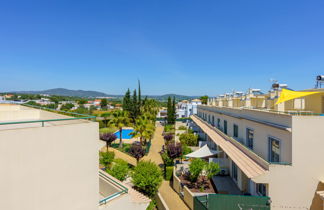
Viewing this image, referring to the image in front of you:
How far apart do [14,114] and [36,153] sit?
211 inches

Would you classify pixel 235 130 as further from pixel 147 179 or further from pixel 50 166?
pixel 50 166

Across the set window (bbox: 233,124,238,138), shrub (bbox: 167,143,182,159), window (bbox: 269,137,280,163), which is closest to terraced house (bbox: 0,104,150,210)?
window (bbox: 269,137,280,163)

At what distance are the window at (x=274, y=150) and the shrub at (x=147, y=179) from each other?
24.4ft

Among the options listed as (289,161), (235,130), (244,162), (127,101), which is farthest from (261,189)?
(127,101)

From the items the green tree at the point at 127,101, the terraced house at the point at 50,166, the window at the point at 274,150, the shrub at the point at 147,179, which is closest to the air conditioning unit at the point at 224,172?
the shrub at the point at 147,179

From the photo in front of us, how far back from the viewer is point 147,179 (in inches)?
494

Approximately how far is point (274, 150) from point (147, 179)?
26.7 feet

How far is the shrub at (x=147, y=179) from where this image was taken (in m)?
12.6

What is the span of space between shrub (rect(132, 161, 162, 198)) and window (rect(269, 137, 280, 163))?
744 cm

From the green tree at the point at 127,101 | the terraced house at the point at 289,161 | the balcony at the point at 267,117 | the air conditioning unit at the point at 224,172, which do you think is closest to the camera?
the terraced house at the point at 289,161

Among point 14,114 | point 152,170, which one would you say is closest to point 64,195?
point 14,114

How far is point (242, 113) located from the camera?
14.7m

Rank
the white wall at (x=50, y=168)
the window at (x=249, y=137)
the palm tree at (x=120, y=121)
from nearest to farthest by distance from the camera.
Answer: the white wall at (x=50, y=168) → the window at (x=249, y=137) → the palm tree at (x=120, y=121)

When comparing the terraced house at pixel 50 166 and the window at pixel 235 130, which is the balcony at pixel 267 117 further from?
the terraced house at pixel 50 166
